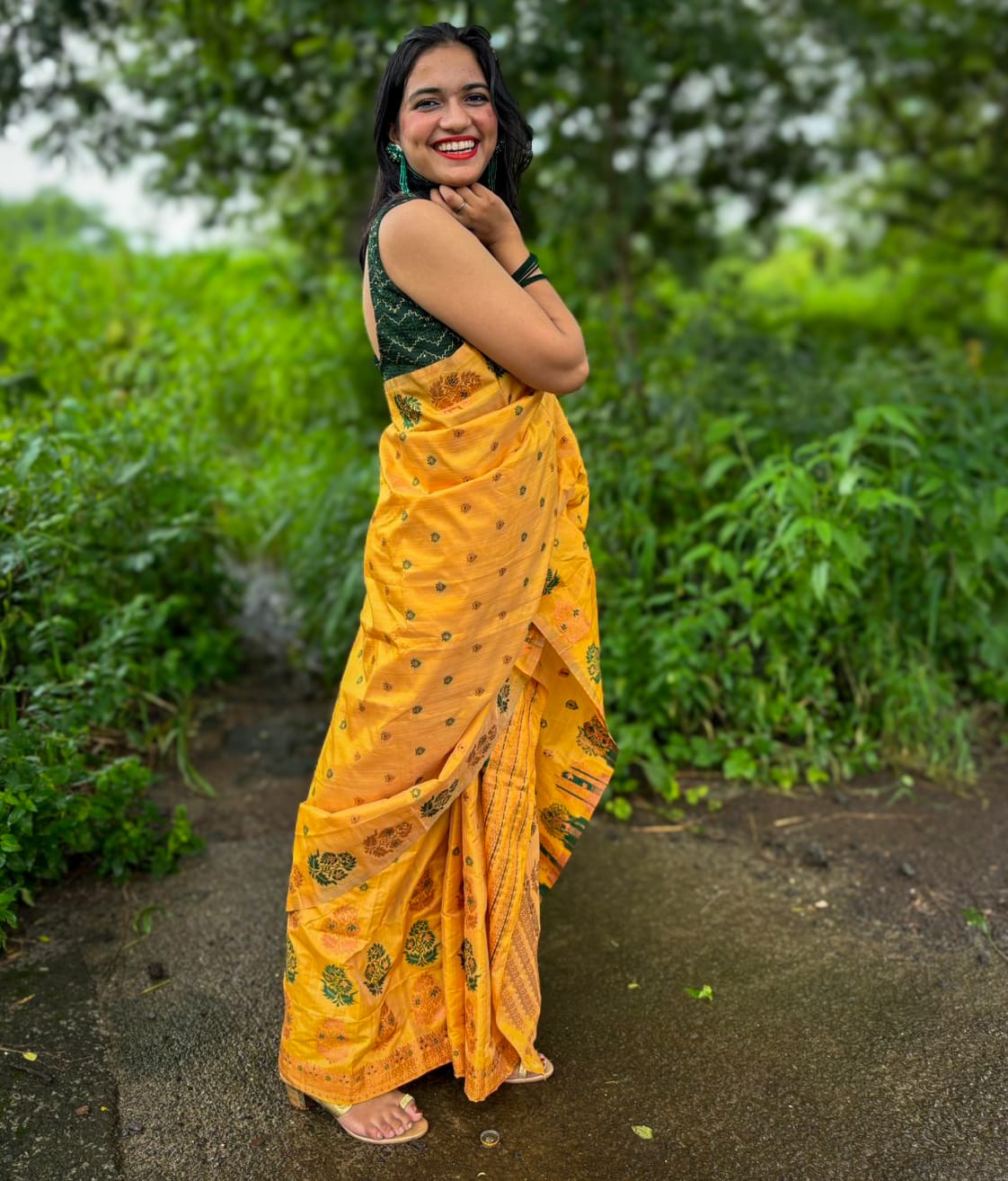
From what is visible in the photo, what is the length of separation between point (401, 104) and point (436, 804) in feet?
4.11

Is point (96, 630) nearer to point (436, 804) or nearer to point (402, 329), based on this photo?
point (436, 804)

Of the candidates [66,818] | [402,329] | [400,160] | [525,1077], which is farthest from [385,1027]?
[400,160]

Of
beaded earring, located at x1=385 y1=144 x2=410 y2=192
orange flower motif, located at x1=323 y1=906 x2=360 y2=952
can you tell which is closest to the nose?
beaded earring, located at x1=385 y1=144 x2=410 y2=192

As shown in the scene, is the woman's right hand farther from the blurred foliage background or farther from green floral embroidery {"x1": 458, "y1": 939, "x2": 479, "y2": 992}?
the blurred foliage background

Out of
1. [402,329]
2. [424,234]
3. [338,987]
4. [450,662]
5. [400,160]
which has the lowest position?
[338,987]

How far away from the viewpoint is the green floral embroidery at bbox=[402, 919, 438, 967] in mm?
2193

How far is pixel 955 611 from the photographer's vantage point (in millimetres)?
3711

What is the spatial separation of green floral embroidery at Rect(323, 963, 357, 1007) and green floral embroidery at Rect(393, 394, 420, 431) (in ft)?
3.33

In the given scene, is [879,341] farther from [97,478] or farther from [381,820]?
[381,820]

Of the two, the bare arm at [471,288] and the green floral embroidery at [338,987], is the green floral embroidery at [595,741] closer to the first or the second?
the green floral embroidery at [338,987]

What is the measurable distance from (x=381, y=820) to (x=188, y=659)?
216 cm

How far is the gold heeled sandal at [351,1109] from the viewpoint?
6.88ft

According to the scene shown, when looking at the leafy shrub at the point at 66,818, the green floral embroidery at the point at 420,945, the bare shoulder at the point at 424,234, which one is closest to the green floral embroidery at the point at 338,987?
the green floral embroidery at the point at 420,945

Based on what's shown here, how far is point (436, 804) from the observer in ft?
6.75
